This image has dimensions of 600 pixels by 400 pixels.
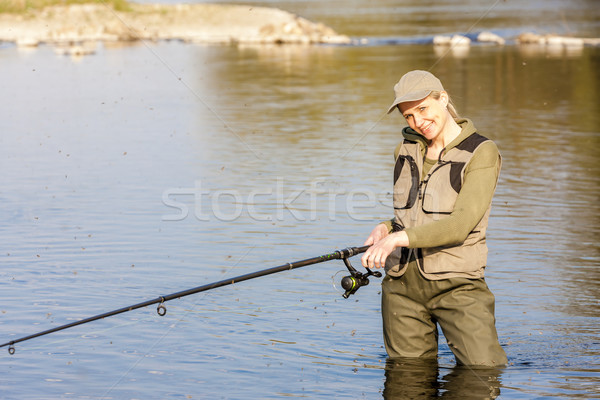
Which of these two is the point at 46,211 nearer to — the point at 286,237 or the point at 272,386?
the point at 286,237

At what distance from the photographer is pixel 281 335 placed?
728 cm

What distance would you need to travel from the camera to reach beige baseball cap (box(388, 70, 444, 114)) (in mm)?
4969

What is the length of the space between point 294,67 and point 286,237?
887 inches

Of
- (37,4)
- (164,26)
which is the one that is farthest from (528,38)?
(37,4)

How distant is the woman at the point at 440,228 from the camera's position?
16.3 feet

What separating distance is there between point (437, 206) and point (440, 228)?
0.24 m

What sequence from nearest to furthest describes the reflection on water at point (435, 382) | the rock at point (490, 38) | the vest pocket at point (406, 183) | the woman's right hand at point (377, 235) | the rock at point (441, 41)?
the vest pocket at point (406, 183)
the woman's right hand at point (377, 235)
the reflection on water at point (435, 382)
the rock at point (441, 41)
the rock at point (490, 38)

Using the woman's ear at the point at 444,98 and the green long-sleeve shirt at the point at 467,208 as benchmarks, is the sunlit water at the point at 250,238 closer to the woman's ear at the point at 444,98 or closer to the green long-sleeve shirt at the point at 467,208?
the green long-sleeve shirt at the point at 467,208

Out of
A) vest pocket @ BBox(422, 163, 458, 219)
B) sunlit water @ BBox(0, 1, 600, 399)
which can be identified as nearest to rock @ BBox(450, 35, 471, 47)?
sunlit water @ BBox(0, 1, 600, 399)

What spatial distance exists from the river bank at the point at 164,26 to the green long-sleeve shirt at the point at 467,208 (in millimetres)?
39792

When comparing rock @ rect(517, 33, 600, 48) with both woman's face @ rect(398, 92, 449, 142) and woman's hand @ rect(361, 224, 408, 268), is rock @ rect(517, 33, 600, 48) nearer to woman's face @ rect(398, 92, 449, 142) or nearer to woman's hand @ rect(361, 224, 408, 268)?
woman's face @ rect(398, 92, 449, 142)

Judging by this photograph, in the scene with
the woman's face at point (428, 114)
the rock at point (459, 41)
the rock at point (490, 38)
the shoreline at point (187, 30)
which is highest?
the shoreline at point (187, 30)

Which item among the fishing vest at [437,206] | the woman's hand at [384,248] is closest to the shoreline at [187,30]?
the fishing vest at [437,206]

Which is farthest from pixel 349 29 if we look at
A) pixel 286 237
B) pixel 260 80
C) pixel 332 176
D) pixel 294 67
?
pixel 286 237
